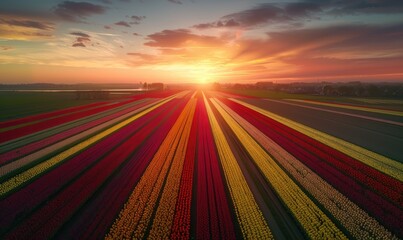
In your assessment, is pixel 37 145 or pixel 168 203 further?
pixel 37 145

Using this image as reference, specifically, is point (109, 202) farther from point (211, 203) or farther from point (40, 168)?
point (40, 168)

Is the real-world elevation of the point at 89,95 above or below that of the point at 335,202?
above

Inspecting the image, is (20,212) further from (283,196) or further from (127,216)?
(283,196)

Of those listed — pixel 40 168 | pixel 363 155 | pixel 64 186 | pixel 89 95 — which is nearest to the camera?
pixel 64 186

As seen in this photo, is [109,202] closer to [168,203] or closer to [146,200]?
[146,200]

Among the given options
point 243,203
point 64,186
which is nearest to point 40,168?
point 64,186

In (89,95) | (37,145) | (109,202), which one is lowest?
(109,202)

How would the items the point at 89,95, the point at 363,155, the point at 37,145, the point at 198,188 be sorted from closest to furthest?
the point at 198,188 → the point at 363,155 → the point at 37,145 → the point at 89,95

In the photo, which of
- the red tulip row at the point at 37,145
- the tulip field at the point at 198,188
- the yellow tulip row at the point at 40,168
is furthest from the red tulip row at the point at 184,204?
the red tulip row at the point at 37,145

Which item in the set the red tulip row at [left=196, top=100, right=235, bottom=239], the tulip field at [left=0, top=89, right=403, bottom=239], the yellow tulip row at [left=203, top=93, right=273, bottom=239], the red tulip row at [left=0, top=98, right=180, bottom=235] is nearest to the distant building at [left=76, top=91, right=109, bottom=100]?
the tulip field at [left=0, top=89, right=403, bottom=239]
